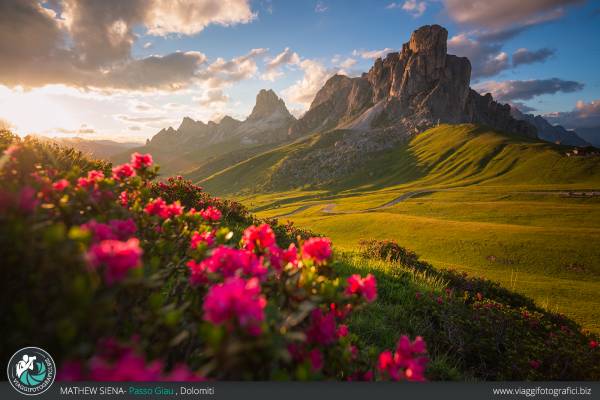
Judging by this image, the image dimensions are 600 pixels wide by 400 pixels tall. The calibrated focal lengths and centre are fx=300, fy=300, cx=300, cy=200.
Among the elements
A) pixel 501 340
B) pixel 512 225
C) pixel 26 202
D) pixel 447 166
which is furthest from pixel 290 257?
pixel 447 166

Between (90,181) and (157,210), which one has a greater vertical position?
(90,181)

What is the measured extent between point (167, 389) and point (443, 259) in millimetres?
25826

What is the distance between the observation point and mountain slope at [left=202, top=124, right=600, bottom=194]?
90812 mm

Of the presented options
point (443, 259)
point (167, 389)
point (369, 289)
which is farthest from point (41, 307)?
point (443, 259)

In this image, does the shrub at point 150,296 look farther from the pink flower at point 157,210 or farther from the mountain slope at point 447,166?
the mountain slope at point 447,166

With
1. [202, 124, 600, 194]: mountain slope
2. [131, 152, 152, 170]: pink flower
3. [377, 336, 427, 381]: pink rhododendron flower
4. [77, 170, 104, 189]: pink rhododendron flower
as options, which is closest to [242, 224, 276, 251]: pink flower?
[377, 336, 427, 381]: pink rhododendron flower

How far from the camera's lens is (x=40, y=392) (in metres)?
2.50

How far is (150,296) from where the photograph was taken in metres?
2.81

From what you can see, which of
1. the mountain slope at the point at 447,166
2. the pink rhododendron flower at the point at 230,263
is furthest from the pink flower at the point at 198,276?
the mountain slope at the point at 447,166

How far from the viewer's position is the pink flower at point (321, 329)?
108 inches

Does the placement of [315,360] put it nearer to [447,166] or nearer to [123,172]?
[123,172]

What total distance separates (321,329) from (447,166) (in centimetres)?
13434

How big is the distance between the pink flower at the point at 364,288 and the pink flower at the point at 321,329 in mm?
325

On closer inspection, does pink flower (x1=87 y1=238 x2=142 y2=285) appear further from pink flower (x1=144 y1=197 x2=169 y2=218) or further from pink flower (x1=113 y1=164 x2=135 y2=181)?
pink flower (x1=113 y1=164 x2=135 y2=181)
